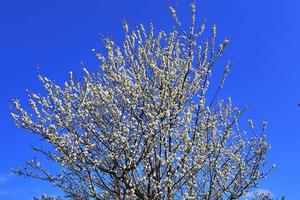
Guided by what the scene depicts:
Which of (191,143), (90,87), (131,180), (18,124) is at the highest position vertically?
(90,87)

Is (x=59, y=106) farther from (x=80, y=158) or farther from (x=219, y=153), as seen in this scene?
(x=219, y=153)

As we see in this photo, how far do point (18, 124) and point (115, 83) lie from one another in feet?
8.89

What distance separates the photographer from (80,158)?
1039 centimetres

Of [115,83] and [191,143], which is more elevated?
[115,83]

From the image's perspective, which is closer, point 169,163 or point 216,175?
point 169,163

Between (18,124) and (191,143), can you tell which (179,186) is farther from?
(18,124)

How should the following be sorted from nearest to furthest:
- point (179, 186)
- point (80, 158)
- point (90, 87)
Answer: point (80, 158) < point (179, 186) < point (90, 87)

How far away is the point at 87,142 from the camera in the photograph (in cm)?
1102

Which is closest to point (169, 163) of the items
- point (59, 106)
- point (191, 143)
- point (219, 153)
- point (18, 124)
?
point (191, 143)

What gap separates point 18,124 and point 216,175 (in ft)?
15.7

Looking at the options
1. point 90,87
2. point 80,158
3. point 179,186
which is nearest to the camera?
point 80,158

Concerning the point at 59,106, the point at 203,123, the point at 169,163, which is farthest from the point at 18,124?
the point at 203,123

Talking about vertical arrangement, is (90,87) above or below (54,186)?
above

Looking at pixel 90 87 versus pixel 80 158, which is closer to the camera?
pixel 80 158
